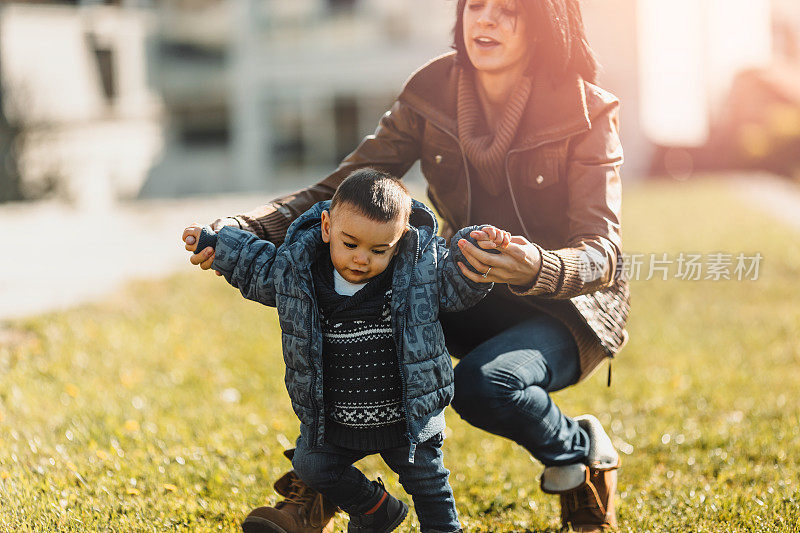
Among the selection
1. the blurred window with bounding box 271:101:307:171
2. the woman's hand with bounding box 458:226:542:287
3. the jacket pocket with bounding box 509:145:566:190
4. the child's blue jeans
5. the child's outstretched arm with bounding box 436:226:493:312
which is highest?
the jacket pocket with bounding box 509:145:566:190

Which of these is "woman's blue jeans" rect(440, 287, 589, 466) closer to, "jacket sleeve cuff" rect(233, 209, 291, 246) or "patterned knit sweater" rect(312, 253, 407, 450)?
"patterned knit sweater" rect(312, 253, 407, 450)

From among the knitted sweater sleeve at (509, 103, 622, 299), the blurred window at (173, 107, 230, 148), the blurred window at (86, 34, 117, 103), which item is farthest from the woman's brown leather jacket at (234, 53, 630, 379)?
the blurred window at (173, 107, 230, 148)

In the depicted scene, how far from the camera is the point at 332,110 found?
2602 cm

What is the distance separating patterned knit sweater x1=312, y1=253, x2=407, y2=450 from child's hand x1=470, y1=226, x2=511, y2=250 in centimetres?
33

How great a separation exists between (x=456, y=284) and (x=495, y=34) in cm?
92

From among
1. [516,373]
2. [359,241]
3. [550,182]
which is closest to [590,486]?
[516,373]

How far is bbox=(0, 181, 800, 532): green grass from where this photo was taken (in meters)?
3.68

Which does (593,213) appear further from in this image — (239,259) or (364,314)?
(239,259)

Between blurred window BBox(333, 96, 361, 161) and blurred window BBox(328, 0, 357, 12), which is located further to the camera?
blurred window BBox(333, 96, 361, 161)

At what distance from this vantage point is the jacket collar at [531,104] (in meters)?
3.06

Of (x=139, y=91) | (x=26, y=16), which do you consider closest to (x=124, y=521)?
(x=26, y=16)

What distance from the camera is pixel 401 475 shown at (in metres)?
2.97

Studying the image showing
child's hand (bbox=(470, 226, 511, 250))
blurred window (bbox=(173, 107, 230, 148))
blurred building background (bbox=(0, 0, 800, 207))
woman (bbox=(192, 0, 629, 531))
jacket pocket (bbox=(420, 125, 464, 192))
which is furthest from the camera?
blurred window (bbox=(173, 107, 230, 148))

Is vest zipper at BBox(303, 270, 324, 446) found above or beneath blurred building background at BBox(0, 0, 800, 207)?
above
